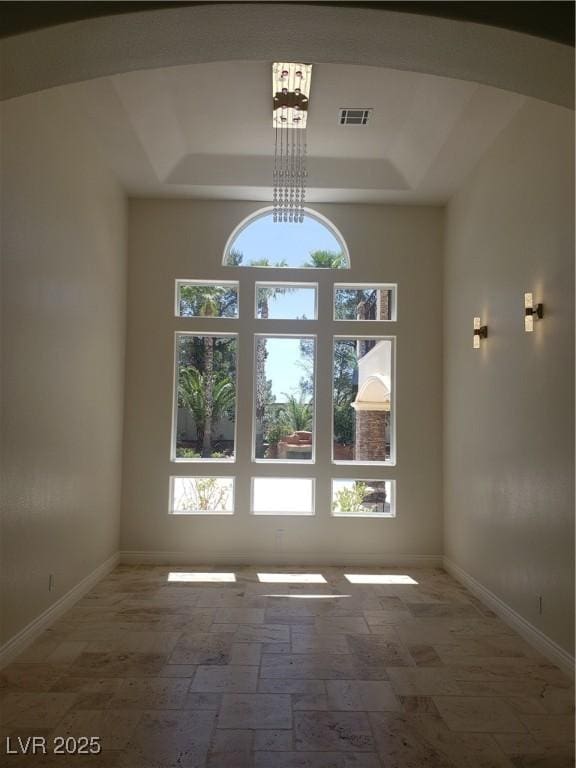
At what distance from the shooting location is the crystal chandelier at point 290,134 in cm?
423

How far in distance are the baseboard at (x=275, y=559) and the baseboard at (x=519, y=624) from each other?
503 mm

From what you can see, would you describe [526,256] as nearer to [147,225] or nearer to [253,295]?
[253,295]

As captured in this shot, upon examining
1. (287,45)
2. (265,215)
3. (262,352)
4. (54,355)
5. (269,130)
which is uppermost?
(269,130)

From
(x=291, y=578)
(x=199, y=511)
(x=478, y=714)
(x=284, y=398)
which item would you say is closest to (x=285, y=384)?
(x=284, y=398)

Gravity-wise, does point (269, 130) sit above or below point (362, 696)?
above

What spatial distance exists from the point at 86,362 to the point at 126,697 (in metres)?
2.55

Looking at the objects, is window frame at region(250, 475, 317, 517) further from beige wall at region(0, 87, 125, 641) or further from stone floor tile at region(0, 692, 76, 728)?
stone floor tile at region(0, 692, 76, 728)

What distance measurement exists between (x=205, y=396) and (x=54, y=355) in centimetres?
217

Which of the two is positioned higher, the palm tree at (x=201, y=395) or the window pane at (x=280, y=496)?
the palm tree at (x=201, y=395)

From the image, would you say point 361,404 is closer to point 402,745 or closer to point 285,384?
point 285,384

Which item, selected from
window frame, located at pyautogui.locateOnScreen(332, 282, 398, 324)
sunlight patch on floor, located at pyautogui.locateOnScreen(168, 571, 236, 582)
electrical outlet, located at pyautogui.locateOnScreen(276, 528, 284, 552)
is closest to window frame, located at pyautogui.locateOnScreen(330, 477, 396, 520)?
electrical outlet, located at pyautogui.locateOnScreen(276, 528, 284, 552)

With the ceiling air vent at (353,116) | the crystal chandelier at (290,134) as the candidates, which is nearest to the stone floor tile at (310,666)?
the crystal chandelier at (290,134)

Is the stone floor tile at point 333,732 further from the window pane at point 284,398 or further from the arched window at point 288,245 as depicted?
the arched window at point 288,245

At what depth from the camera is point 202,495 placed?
593cm
